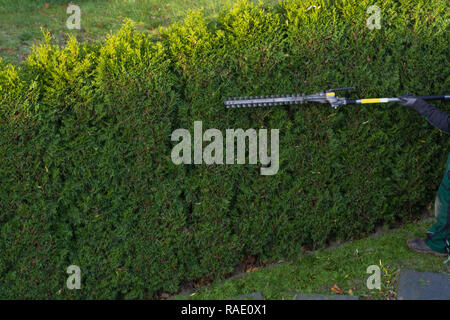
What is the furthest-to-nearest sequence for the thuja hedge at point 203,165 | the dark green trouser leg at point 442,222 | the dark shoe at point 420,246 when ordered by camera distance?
the dark shoe at point 420,246, the dark green trouser leg at point 442,222, the thuja hedge at point 203,165

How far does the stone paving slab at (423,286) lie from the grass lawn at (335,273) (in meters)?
0.07

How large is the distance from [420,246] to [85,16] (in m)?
7.83

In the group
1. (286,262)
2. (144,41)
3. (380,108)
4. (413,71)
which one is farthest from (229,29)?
(286,262)

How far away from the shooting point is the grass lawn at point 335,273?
395 cm

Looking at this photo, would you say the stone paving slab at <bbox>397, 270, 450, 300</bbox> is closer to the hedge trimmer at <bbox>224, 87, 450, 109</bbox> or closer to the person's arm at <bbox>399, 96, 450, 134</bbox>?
the person's arm at <bbox>399, 96, 450, 134</bbox>

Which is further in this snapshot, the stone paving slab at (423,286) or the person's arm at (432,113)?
the person's arm at (432,113)

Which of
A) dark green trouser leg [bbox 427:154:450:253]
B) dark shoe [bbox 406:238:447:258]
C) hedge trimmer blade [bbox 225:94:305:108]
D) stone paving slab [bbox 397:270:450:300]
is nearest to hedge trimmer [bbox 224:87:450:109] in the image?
hedge trimmer blade [bbox 225:94:305:108]

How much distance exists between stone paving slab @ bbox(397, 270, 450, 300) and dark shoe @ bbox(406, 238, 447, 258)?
1.08 feet

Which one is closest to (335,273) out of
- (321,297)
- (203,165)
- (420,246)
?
(321,297)

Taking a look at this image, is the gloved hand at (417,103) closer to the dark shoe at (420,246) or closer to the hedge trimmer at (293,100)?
the hedge trimmer at (293,100)

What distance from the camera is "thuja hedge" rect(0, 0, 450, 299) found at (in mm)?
3605

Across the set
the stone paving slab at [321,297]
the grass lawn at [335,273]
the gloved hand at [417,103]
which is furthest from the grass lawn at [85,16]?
the stone paving slab at [321,297]
